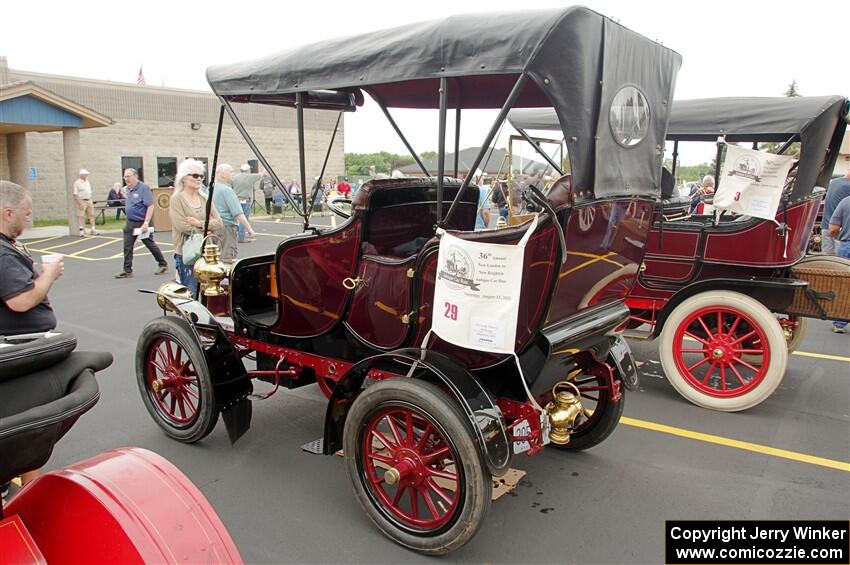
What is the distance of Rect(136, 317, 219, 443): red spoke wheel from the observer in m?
3.48

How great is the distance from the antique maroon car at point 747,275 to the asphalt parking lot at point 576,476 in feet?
1.19

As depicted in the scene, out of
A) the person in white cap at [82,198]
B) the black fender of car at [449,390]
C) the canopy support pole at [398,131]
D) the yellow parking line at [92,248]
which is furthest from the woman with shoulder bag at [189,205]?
the person in white cap at [82,198]

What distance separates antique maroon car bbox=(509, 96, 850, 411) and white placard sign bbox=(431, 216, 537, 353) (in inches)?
84.9

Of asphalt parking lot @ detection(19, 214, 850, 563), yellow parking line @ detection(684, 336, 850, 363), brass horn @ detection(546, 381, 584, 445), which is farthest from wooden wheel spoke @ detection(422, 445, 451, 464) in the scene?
yellow parking line @ detection(684, 336, 850, 363)

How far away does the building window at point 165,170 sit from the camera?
2155 centimetres

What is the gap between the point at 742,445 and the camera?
3869 mm

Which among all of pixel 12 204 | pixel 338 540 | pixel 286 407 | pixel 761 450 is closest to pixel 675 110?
pixel 761 450

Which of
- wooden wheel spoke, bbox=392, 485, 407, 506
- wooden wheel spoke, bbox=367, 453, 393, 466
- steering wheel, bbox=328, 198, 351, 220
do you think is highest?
steering wheel, bbox=328, 198, 351, 220

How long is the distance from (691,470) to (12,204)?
3.73 m

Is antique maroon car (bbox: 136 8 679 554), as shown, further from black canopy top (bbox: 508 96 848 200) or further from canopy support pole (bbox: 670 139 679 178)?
canopy support pole (bbox: 670 139 679 178)

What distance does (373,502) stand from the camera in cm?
283

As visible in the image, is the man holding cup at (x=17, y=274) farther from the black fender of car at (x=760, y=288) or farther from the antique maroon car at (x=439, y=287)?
the black fender of car at (x=760, y=288)

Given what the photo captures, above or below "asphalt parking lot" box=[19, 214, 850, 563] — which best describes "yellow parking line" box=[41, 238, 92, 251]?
above

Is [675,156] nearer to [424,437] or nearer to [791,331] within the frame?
[791,331]
